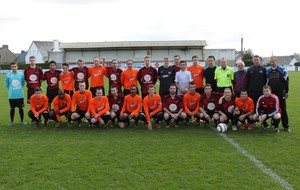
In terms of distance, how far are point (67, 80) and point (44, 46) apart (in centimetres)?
7484

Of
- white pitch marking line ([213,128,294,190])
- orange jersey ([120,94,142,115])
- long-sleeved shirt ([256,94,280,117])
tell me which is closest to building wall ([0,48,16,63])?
orange jersey ([120,94,142,115])

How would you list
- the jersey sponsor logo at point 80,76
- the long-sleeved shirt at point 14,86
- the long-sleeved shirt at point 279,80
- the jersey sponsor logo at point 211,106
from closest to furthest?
the long-sleeved shirt at point 279,80 → the jersey sponsor logo at point 211,106 → the long-sleeved shirt at point 14,86 → the jersey sponsor logo at point 80,76

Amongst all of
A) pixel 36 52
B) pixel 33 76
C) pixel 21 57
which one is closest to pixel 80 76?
pixel 33 76

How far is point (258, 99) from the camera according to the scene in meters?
7.09

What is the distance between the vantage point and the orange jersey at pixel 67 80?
8344mm

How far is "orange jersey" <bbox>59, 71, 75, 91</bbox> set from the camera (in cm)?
834

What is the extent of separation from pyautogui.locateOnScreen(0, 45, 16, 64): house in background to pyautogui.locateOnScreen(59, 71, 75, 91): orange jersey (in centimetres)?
8208

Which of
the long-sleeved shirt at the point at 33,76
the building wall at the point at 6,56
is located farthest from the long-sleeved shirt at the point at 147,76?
the building wall at the point at 6,56

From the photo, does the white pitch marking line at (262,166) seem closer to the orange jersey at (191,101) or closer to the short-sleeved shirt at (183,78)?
the orange jersey at (191,101)

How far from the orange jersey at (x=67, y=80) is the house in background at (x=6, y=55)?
82.1 m

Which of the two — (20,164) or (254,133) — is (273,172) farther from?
(20,164)

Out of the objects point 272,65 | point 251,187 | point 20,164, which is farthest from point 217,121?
point 20,164

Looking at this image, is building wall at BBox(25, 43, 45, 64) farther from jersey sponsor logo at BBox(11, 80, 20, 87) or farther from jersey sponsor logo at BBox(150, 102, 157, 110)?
jersey sponsor logo at BBox(150, 102, 157, 110)

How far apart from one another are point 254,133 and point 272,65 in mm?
1546
